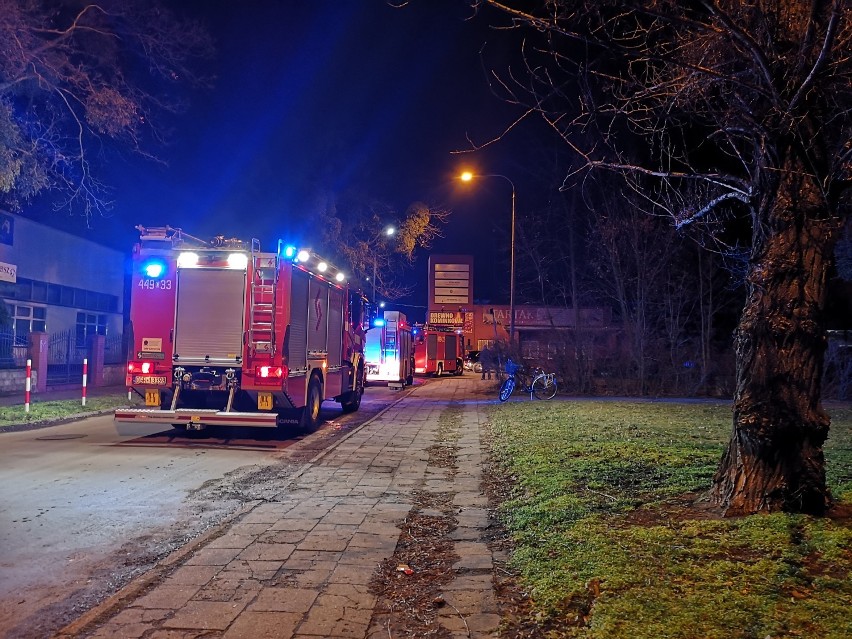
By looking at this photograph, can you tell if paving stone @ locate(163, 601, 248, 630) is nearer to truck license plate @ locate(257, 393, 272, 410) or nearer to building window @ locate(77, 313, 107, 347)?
truck license plate @ locate(257, 393, 272, 410)

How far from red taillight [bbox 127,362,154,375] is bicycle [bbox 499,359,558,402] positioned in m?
11.7

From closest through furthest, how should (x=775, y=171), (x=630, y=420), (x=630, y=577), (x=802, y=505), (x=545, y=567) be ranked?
(x=630, y=577) → (x=545, y=567) → (x=802, y=505) → (x=775, y=171) → (x=630, y=420)

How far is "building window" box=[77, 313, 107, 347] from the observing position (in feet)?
94.9

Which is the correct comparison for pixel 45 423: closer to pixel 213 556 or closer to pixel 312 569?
pixel 213 556

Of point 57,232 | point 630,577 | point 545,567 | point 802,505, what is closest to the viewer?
point 630,577

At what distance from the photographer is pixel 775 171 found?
A: 5.80 metres

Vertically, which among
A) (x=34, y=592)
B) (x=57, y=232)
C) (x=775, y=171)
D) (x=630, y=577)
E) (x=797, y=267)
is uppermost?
(x=57, y=232)

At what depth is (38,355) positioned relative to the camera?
818 inches

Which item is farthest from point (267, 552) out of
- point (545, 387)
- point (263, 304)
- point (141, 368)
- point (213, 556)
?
point (545, 387)

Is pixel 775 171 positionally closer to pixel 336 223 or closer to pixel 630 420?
pixel 630 420

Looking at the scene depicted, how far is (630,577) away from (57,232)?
28.3 meters

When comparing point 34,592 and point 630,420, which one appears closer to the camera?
point 34,592

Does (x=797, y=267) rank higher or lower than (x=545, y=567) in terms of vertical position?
higher

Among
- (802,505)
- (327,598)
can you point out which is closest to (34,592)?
(327,598)
